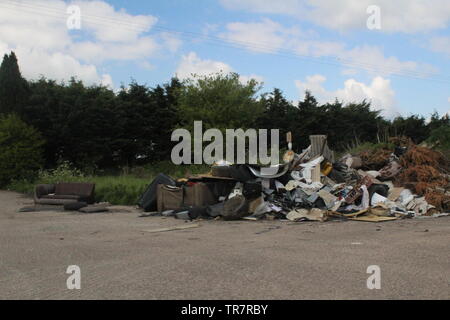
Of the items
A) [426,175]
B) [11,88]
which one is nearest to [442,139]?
[426,175]

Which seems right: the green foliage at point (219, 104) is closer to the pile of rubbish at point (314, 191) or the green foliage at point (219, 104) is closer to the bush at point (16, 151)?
the bush at point (16, 151)

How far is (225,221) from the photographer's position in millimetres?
11438

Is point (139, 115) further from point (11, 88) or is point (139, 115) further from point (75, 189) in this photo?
point (75, 189)

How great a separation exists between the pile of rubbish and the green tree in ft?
51.3

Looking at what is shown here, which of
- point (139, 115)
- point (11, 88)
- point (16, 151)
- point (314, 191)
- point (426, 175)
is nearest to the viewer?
point (314, 191)

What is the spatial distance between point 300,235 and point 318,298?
447 cm

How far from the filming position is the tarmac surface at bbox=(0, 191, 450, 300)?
15.5 ft

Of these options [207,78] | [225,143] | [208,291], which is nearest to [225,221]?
[208,291]

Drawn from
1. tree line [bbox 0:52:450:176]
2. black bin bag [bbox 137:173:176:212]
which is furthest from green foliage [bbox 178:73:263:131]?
black bin bag [bbox 137:173:176:212]

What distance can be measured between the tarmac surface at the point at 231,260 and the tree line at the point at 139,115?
58.1 ft

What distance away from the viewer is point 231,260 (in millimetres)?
6246

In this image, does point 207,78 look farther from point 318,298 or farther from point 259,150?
point 318,298

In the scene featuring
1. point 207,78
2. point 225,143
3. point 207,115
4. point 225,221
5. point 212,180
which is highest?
point 207,78

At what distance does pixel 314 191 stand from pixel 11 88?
68.2 feet
